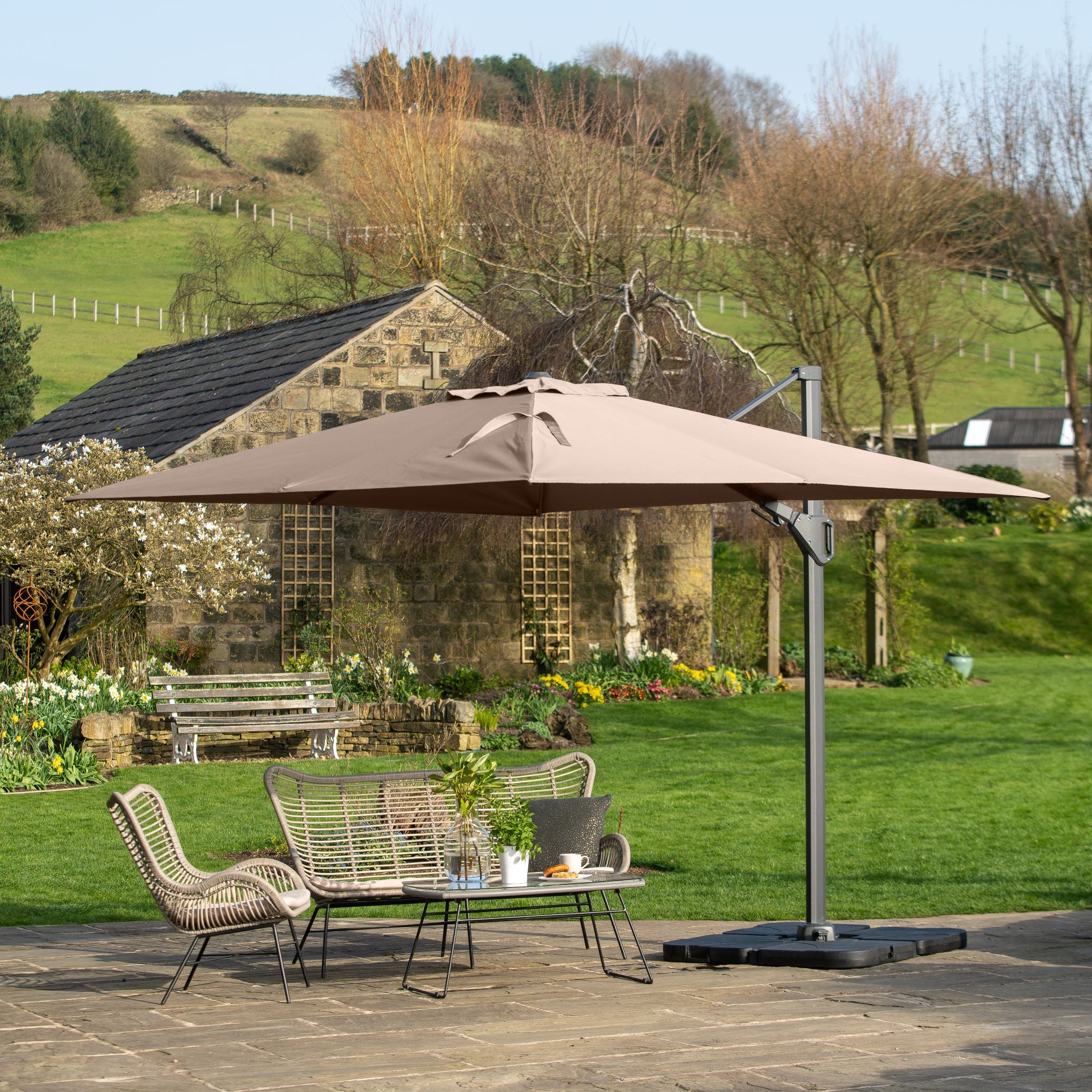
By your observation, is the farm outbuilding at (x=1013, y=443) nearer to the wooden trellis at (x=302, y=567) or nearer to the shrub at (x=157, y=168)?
the wooden trellis at (x=302, y=567)

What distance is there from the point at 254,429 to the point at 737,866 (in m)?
9.60

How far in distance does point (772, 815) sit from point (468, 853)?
16.3ft

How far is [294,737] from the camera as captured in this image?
14609 millimetres

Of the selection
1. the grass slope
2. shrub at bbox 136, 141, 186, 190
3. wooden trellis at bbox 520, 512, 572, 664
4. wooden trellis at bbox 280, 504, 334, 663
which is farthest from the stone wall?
shrub at bbox 136, 141, 186, 190

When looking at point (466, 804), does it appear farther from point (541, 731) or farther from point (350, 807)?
point (541, 731)

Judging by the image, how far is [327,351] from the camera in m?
17.4

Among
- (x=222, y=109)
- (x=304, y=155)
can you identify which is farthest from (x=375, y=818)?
(x=222, y=109)

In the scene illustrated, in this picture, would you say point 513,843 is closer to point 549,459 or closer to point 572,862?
point 572,862

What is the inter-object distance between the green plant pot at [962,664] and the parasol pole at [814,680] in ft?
46.2

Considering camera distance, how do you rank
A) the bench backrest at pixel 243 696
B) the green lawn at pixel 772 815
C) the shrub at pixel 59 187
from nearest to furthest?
the green lawn at pixel 772 815 → the bench backrest at pixel 243 696 → the shrub at pixel 59 187

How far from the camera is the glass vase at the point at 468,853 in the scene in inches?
242

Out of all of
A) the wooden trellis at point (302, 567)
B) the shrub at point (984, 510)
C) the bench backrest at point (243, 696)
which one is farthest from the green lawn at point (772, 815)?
the shrub at point (984, 510)

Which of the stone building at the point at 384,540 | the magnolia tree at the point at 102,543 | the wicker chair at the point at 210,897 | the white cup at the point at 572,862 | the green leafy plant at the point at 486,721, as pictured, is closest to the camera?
the wicker chair at the point at 210,897

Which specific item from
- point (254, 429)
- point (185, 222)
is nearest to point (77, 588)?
point (254, 429)
